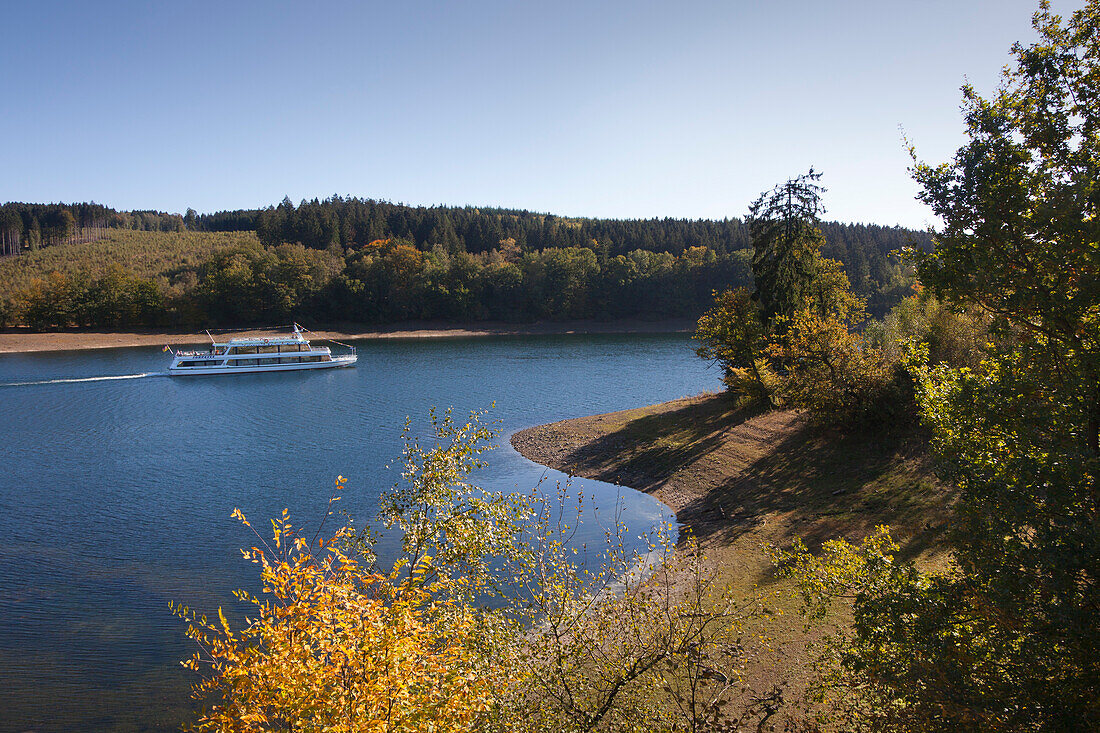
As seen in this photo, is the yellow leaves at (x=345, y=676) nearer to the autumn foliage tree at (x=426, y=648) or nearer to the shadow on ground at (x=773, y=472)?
the autumn foliage tree at (x=426, y=648)

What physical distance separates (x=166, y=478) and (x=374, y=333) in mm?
74766

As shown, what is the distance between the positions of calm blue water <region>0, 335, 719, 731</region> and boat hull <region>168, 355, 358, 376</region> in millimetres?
1447

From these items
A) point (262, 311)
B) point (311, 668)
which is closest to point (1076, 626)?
point (311, 668)

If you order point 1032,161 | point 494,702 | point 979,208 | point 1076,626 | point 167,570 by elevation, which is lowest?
point 167,570

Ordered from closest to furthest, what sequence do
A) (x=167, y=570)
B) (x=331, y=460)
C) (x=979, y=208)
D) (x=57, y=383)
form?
(x=979, y=208) → (x=167, y=570) → (x=331, y=460) → (x=57, y=383)

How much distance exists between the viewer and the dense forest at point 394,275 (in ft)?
323

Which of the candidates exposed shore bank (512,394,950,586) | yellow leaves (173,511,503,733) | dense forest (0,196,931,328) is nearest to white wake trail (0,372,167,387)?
dense forest (0,196,931,328)

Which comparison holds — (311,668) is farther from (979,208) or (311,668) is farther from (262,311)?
(262,311)

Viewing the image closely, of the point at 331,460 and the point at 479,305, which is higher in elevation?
the point at 479,305

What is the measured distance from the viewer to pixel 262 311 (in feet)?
342

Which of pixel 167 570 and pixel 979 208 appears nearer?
pixel 979 208

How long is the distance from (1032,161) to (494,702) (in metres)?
8.24

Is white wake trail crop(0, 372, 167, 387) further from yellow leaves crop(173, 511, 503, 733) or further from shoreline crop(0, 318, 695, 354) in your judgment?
yellow leaves crop(173, 511, 503, 733)

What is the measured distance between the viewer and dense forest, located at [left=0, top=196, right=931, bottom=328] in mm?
98562
